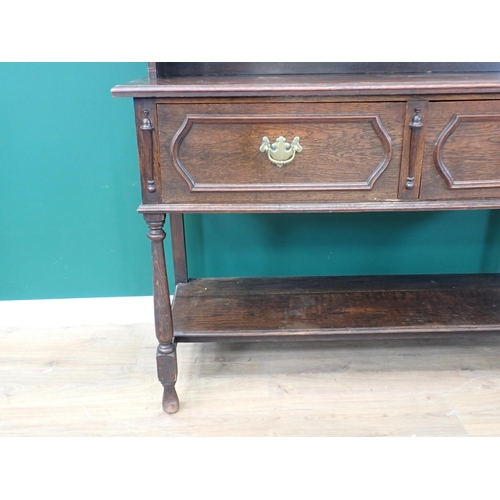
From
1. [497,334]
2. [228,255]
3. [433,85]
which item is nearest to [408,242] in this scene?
[497,334]

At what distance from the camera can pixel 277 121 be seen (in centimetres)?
128

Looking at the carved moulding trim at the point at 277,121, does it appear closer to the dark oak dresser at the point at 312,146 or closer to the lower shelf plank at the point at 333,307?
the dark oak dresser at the point at 312,146

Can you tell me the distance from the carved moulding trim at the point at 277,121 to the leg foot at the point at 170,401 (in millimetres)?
658

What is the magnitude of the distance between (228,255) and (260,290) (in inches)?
10.0

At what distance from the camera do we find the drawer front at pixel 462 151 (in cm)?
128

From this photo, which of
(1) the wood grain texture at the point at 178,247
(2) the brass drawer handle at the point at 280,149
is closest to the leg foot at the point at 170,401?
(1) the wood grain texture at the point at 178,247

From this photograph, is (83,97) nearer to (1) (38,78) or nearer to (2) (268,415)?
(1) (38,78)

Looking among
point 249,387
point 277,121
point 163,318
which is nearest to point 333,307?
point 249,387

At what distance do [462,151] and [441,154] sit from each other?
56 millimetres

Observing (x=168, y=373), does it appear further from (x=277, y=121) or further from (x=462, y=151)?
(x=462, y=151)
